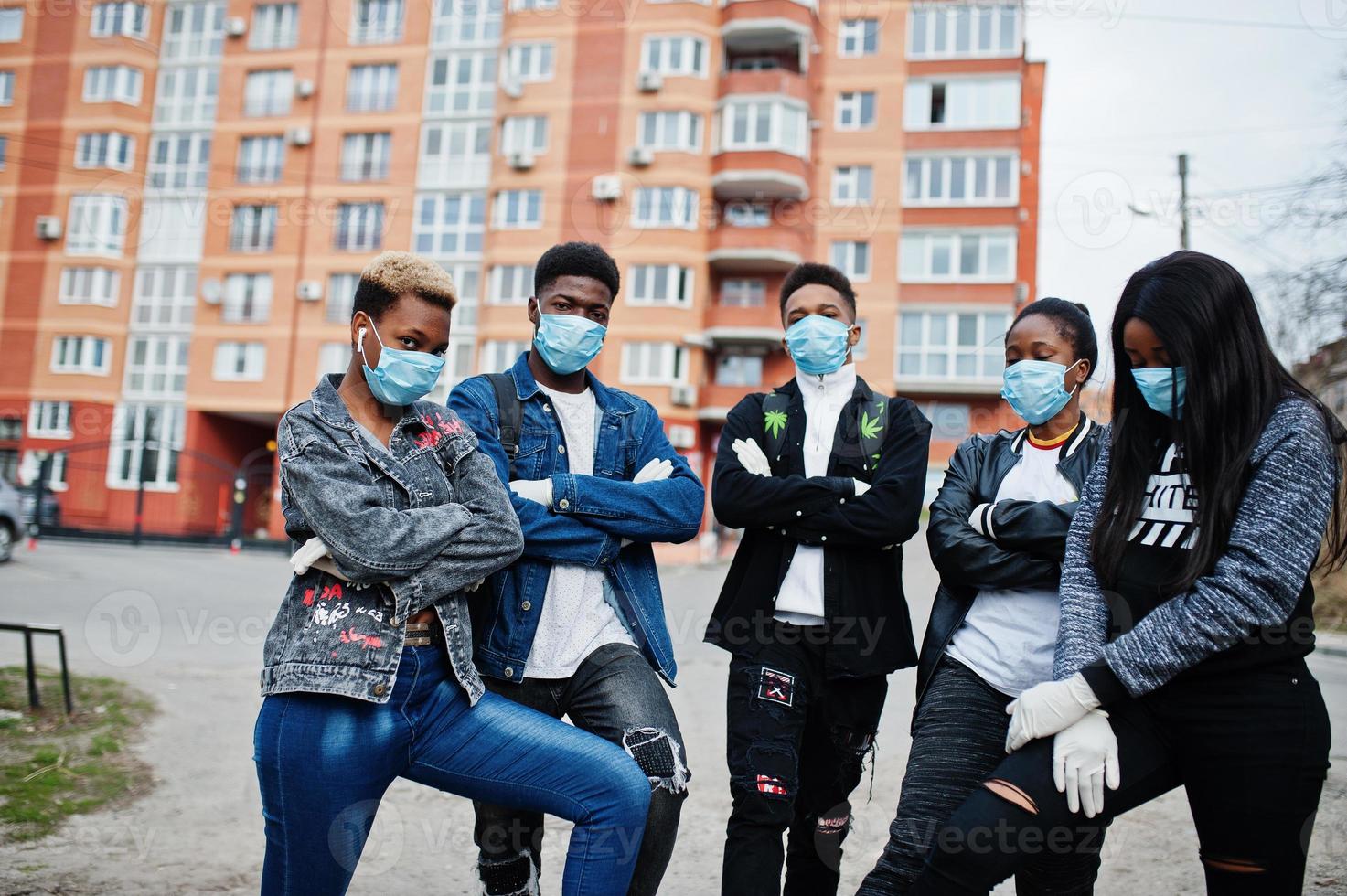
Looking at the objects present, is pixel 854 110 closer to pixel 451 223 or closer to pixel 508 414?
pixel 451 223

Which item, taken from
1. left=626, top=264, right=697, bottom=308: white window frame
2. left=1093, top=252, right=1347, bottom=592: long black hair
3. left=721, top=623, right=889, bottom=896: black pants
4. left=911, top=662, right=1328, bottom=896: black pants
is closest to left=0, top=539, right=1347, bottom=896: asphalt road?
left=721, top=623, right=889, bottom=896: black pants

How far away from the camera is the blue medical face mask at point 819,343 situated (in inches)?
151

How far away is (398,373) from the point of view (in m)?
2.90

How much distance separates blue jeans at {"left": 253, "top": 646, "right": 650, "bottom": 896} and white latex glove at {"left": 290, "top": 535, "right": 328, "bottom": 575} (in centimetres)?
34

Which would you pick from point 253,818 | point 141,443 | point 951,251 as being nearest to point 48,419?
point 141,443

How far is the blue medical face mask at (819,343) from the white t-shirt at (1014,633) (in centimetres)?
84

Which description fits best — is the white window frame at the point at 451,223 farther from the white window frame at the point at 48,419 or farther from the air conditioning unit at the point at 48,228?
the white window frame at the point at 48,419

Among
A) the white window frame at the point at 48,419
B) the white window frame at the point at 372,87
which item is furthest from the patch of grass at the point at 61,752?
the white window frame at the point at 48,419

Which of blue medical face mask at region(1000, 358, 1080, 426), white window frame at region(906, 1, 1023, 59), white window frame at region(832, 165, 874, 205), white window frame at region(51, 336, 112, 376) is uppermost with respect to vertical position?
white window frame at region(906, 1, 1023, 59)

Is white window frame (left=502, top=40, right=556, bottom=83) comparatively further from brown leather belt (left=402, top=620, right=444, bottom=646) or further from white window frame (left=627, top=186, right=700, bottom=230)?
brown leather belt (left=402, top=620, right=444, bottom=646)

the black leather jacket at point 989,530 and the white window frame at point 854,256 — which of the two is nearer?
the black leather jacket at point 989,530

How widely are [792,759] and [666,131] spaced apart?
32062 millimetres

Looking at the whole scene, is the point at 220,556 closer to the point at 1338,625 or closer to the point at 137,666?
the point at 137,666

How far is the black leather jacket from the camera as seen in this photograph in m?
3.22
